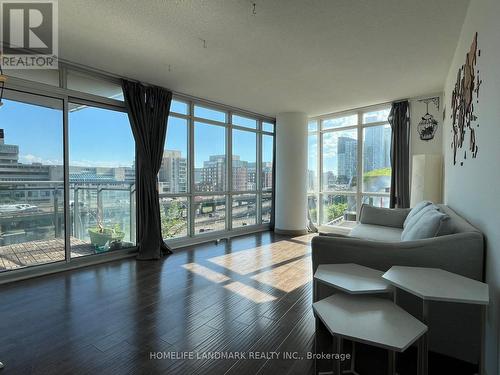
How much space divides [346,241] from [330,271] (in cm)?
35

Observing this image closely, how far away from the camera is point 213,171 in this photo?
5.48 meters

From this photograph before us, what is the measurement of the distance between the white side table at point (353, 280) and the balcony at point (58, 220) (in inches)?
134

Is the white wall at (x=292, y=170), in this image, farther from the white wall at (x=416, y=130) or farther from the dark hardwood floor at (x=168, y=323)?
the dark hardwood floor at (x=168, y=323)

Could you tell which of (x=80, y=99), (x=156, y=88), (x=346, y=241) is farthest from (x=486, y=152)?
(x=80, y=99)

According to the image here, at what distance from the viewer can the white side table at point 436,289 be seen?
1.27m

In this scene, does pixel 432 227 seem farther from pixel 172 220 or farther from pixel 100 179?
pixel 100 179

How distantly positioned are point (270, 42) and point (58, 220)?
351 cm

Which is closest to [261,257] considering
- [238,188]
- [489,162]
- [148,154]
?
[238,188]

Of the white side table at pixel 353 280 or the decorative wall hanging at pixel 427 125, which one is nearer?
the white side table at pixel 353 280

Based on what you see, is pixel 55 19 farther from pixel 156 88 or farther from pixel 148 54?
pixel 156 88

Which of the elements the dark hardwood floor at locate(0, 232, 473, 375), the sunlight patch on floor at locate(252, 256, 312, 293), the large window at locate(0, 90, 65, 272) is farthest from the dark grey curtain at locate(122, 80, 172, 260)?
the sunlight patch on floor at locate(252, 256, 312, 293)

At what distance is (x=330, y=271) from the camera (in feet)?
5.89

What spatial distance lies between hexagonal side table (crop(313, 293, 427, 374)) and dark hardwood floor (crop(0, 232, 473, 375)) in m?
0.31

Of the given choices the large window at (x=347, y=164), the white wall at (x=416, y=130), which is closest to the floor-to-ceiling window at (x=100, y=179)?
the large window at (x=347, y=164)
